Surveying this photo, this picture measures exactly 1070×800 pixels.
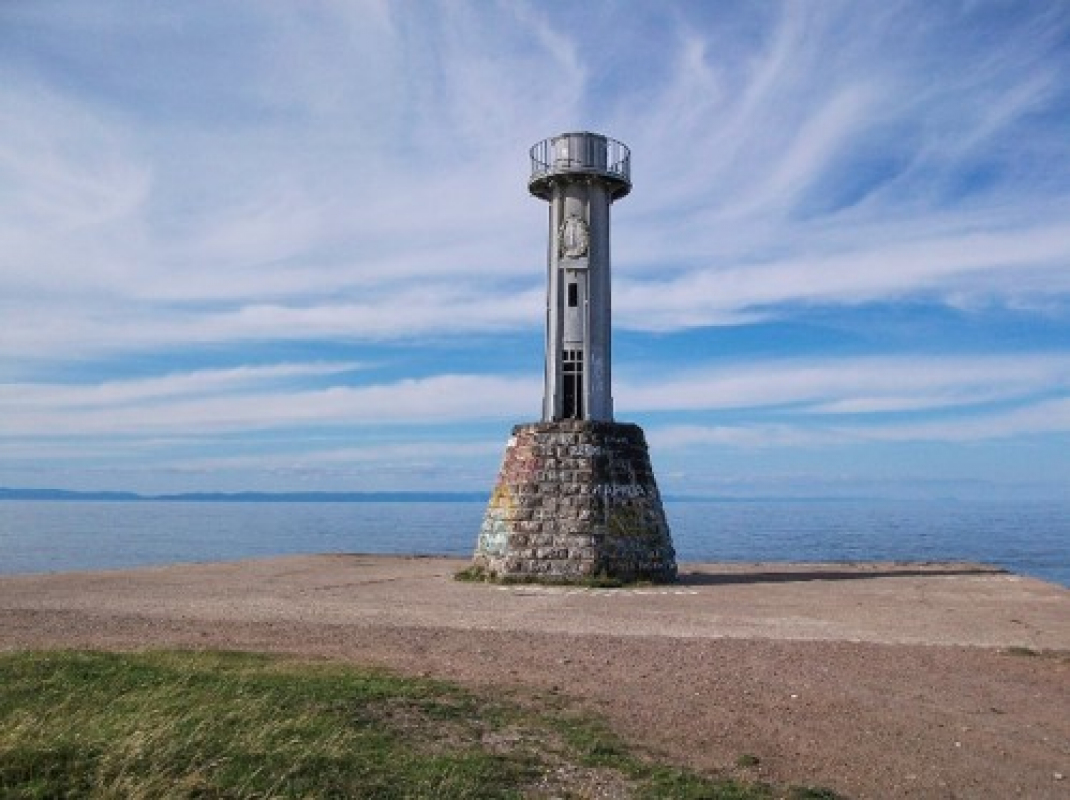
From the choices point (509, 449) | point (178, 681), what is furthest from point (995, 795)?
point (509, 449)

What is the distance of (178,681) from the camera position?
976 cm

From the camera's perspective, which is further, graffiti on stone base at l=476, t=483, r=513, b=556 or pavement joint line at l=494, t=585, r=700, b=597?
graffiti on stone base at l=476, t=483, r=513, b=556

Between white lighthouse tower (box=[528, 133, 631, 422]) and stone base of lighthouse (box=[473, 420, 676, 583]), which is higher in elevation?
white lighthouse tower (box=[528, 133, 631, 422])

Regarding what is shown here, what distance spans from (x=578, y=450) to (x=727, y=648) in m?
10.8

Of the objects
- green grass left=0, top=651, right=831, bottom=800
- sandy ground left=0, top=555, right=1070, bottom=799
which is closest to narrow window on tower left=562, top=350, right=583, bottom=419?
sandy ground left=0, top=555, right=1070, bottom=799

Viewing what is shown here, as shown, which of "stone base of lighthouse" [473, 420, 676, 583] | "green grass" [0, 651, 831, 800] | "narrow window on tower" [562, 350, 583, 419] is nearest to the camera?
"green grass" [0, 651, 831, 800]

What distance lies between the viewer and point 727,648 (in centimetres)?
1388

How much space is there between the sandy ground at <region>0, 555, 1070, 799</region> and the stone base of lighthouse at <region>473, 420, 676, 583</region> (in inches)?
44.2

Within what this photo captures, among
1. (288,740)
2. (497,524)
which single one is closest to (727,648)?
(288,740)

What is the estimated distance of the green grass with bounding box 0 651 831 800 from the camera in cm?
656

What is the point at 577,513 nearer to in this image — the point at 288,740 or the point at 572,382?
the point at 572,382

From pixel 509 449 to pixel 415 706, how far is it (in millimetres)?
16171

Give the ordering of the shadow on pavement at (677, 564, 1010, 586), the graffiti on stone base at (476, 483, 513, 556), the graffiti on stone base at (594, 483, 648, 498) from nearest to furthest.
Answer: the graffiti on stone base at (594, 483, 648, 498)
the graffiti on stone base at (476, 483, 513, 556)
the shadow on pavement at (677, 564, 1010, 586)

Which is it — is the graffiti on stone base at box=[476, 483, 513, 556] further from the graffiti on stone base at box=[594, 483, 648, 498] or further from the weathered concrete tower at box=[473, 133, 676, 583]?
the graffiti on stone base at box=[594, 483, 648, 498]
